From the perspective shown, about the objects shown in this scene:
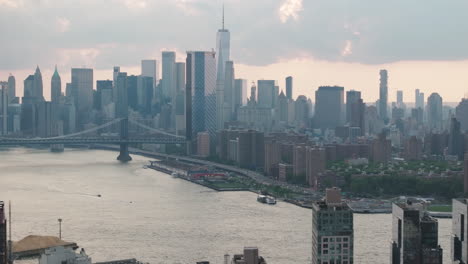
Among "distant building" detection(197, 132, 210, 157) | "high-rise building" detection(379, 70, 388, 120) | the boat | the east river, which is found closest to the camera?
the east river

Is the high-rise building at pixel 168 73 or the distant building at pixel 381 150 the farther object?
the high-rise building at pixel 168 73

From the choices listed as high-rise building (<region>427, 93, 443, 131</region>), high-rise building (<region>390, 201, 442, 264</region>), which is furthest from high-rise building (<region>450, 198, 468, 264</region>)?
high-rise building (<region>427, 93, 443, 131</region>)

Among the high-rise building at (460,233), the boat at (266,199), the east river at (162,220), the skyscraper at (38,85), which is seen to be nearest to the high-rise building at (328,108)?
the skyscraper at (38,85)

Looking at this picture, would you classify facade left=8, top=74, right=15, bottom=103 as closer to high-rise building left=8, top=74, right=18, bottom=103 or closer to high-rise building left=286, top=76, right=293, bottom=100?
high-rise building left=8, top=74, right=18, bottom=103

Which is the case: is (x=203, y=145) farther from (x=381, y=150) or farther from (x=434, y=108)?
(x=434, y=108)

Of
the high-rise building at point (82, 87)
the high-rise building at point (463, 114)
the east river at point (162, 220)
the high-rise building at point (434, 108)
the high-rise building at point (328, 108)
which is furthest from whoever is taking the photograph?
the high-rise building at point (82, 87)

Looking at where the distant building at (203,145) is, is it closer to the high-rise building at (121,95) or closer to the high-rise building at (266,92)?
the high-rise building at (121,95)

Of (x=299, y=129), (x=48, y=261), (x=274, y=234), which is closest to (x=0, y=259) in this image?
(x=48, y=261)
